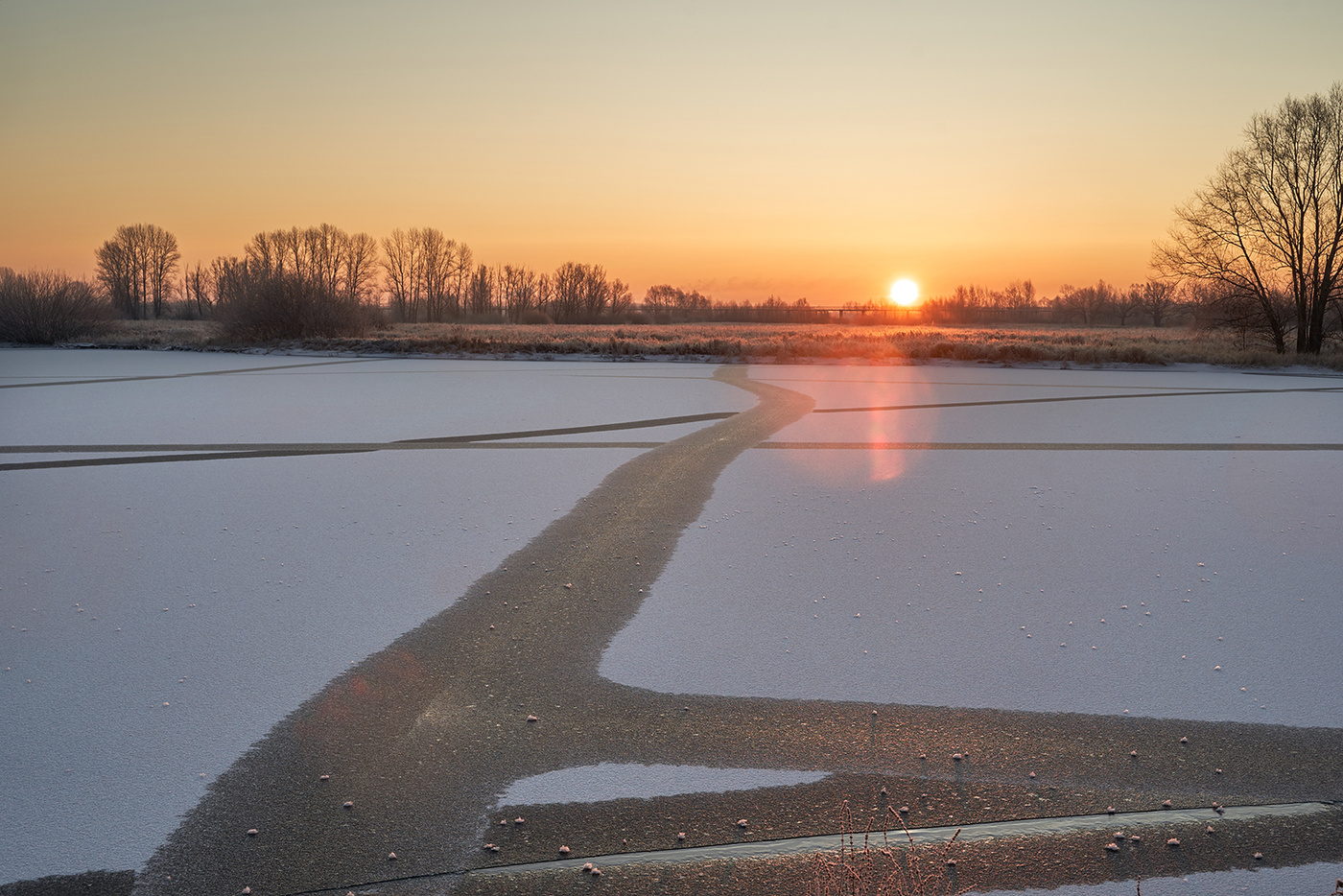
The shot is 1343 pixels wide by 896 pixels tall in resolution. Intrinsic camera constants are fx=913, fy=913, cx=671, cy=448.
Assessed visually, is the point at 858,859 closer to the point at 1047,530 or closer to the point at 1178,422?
the point at 1047,530

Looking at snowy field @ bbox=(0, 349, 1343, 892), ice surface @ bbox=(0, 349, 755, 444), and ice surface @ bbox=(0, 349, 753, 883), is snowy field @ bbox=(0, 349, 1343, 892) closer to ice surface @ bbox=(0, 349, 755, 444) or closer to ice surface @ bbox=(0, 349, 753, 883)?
ice surface @ bbox=(0, 349, 753, 883)

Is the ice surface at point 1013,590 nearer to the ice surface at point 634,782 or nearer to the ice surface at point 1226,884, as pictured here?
the ice surface at point 634,782

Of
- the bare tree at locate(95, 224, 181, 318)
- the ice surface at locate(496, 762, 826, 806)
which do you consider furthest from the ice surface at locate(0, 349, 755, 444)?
the bare tree at locate(95, 224, 181, 318)

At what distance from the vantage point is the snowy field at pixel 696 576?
12.3 feet

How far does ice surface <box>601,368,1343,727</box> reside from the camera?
13.3ft

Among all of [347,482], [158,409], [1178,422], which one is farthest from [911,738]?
[158,409]

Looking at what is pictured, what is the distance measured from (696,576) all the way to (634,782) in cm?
241

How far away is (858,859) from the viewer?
8.94ft

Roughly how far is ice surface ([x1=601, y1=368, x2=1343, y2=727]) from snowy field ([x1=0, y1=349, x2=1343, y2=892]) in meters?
0.02

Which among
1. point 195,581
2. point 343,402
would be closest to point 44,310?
point 343,402

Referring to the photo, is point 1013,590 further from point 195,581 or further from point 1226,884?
point 195,581

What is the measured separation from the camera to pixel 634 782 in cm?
323

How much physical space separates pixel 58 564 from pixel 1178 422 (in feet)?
43.4

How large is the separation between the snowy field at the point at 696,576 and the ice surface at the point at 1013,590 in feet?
0.08
